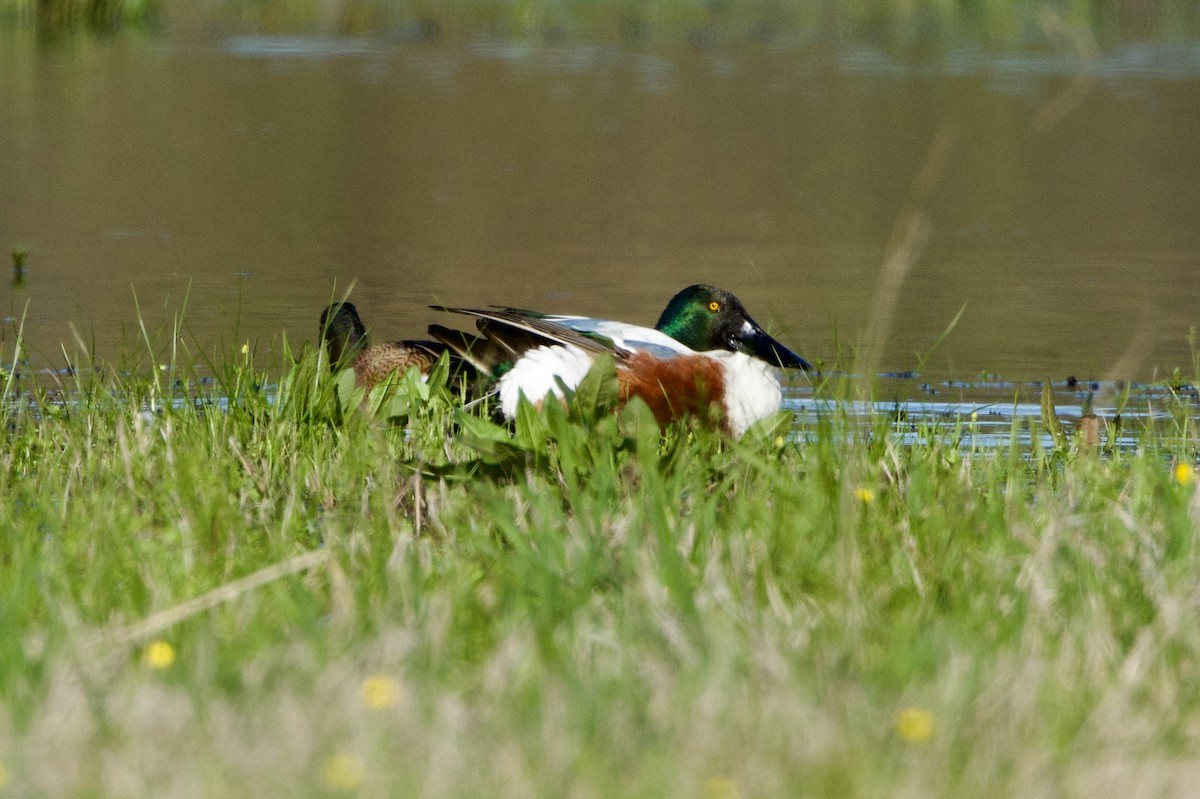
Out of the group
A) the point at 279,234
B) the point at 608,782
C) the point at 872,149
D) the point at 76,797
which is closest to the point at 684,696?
the point at 608,782

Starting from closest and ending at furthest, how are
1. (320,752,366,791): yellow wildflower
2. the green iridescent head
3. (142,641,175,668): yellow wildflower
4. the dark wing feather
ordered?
1. (320,752,366,791): yellow wildflower
2. (142,641,175,668): yellow wildflower
3. the dark wing feather
4. the green iridescent head

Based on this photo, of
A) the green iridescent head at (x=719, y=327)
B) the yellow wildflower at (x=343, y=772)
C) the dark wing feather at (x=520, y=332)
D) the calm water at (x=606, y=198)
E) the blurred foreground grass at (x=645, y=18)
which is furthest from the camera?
the blurred foreground grass at (x=645, y=18)

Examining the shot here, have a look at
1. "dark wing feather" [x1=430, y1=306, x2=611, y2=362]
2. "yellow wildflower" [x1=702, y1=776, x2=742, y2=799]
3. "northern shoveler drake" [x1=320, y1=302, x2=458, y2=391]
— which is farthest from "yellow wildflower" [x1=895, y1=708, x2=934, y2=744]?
"northern shoveler drake" [x1=320, y1=302, x2=458, y2=391]

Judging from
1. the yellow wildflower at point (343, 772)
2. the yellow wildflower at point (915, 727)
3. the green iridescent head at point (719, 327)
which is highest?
the green iridescent head at point (719, 327)

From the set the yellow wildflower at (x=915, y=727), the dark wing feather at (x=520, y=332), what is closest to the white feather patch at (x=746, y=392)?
the dark wing feather at (x=520, y=332)

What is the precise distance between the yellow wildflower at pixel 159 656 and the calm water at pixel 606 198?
171 cm

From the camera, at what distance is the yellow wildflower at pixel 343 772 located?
2445 mm

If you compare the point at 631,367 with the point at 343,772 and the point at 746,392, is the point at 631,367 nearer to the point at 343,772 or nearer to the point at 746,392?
the point at 746,392

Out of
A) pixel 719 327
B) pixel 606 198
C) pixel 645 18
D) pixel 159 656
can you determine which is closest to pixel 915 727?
pixel 159 656

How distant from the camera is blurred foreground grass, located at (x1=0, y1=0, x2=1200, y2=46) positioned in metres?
25.8

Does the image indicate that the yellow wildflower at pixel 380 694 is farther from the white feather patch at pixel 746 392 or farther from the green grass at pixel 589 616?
the white feather patch at pixel 746 392

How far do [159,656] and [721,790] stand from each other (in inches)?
38.5

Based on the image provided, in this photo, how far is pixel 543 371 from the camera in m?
5.12

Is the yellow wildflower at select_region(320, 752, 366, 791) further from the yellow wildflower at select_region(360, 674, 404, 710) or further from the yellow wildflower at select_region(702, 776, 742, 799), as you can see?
the yellow wildflower at select_region(702, 776, 742, 799)
